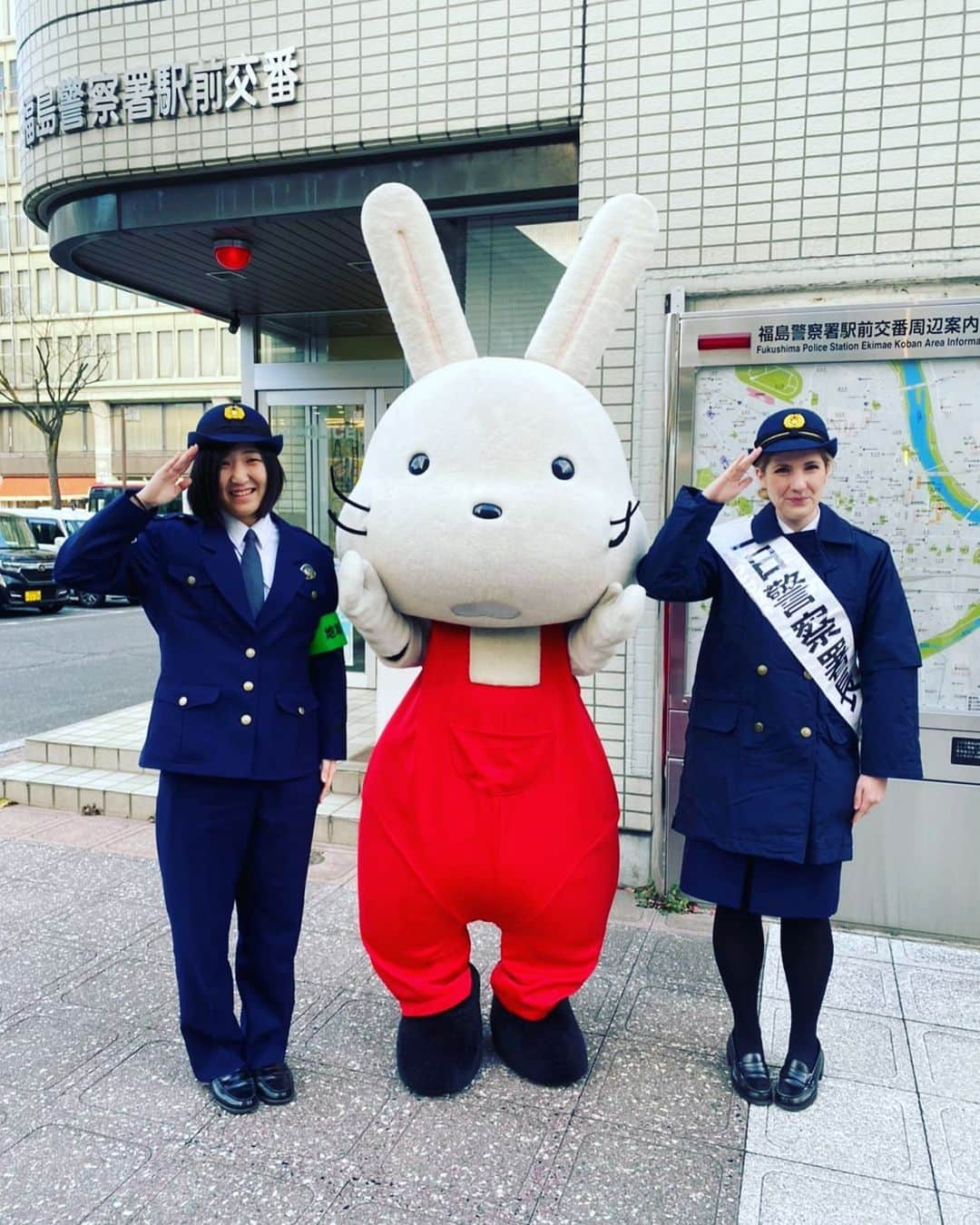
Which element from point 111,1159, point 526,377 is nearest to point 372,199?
point 526,377

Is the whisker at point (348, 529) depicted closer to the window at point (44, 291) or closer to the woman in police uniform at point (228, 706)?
the woman in police uniform at point (228, 706)

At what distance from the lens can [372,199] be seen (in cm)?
278

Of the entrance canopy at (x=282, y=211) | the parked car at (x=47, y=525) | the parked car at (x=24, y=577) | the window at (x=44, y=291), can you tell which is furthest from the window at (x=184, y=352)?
the entrance canopy at (x=282, y=211)

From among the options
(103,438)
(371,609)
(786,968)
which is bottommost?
(786,968)

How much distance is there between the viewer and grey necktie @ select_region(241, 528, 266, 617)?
9.22ft

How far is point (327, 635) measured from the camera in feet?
9.75

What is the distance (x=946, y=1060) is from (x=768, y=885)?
1.03m

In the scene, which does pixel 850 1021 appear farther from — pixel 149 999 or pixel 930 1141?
pixel 149 999

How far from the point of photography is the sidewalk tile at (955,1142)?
260cm

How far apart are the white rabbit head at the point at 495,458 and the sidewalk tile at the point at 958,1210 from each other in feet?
5.96

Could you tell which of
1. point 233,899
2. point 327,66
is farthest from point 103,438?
point 233,899

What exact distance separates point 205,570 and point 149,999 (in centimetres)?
181

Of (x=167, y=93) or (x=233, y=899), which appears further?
(x=167, y=93)

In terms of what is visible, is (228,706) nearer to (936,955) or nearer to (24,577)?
(936,955)
